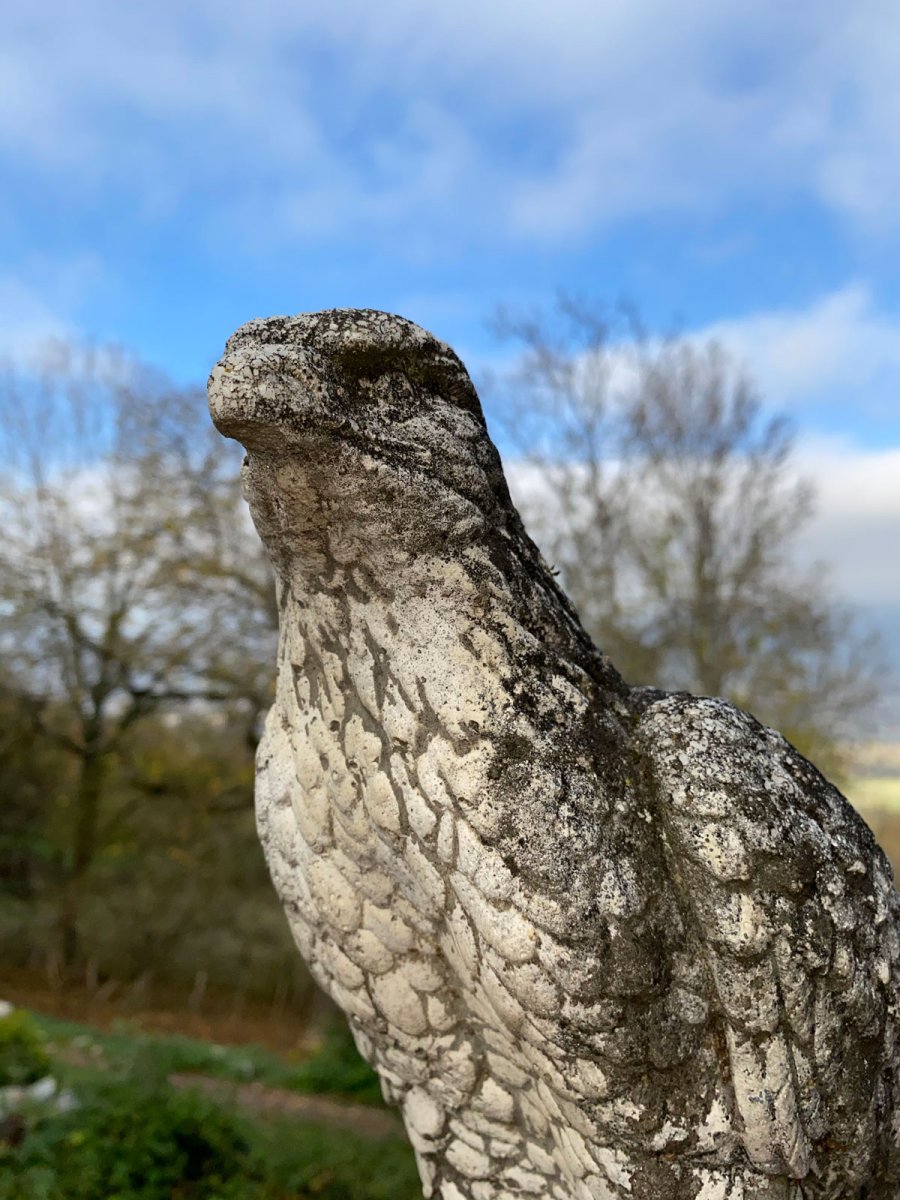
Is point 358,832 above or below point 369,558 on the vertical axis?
below

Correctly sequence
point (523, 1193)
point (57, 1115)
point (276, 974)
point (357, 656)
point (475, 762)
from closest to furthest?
point (475, 762) → point (357, 656) → point (523, 1193) → point (57, 1115) → point (276, 974)

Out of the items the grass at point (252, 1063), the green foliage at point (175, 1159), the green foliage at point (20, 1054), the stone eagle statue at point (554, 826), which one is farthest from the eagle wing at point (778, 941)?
the grass at point (252, 1063)

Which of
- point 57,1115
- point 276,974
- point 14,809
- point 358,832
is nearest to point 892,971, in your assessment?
point 358,832

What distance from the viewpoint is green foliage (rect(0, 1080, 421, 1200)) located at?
326 centimetres

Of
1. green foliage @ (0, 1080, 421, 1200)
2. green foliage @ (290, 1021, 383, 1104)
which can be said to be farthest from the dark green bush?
green foliage @ (290, 1021, 383, 1104)

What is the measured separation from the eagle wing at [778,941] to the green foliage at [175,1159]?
2.75 metres

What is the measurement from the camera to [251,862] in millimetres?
11094

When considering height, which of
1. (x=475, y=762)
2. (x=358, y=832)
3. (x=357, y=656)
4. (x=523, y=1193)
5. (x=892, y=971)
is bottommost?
(x=523, y=1193)

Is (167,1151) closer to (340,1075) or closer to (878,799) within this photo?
(340,1075)

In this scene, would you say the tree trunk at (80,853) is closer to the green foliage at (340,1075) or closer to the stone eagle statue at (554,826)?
the green foliage at (340,1075)

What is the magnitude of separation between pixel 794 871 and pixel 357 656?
0.71m

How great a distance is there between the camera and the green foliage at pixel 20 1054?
407 cm

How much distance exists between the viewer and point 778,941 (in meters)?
1.32

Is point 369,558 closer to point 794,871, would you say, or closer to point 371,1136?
point 794,871
